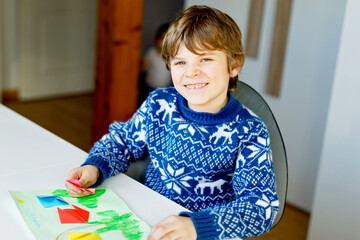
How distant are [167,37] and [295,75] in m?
1.57

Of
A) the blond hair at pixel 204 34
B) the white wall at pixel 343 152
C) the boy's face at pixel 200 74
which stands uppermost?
the blond hair at pixel 204 34

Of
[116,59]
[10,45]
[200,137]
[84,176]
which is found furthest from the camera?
[10,45]

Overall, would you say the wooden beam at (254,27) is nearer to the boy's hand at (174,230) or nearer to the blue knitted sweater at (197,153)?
the blue knitted sweater at (197,153)

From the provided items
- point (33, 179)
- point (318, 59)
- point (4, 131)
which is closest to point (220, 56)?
point (33, 179)

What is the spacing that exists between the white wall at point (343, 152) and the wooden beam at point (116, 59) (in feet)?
4.40

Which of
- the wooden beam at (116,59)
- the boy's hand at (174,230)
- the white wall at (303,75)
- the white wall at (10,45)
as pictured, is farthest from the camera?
the white wall at (10,45)

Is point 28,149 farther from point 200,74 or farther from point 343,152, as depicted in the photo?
point 343,152

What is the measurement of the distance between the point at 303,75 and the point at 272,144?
53.3 inches

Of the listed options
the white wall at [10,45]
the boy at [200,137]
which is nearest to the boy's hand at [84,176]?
the boy at [200,137]

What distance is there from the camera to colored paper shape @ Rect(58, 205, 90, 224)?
1090 millimetres

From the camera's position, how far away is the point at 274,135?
57.6 inches

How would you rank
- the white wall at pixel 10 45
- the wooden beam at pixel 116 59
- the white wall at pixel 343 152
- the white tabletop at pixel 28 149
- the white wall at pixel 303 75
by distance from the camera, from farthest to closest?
the white wall at pixel 10 45, the wooden beam at pixel 116 59, the white wall at pixel 303 75, the white wall at pixel 343 152, the white tabletop at pixel 28 149

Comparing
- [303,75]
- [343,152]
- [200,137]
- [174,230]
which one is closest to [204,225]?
[174,230]

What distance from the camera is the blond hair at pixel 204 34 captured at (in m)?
1.28
